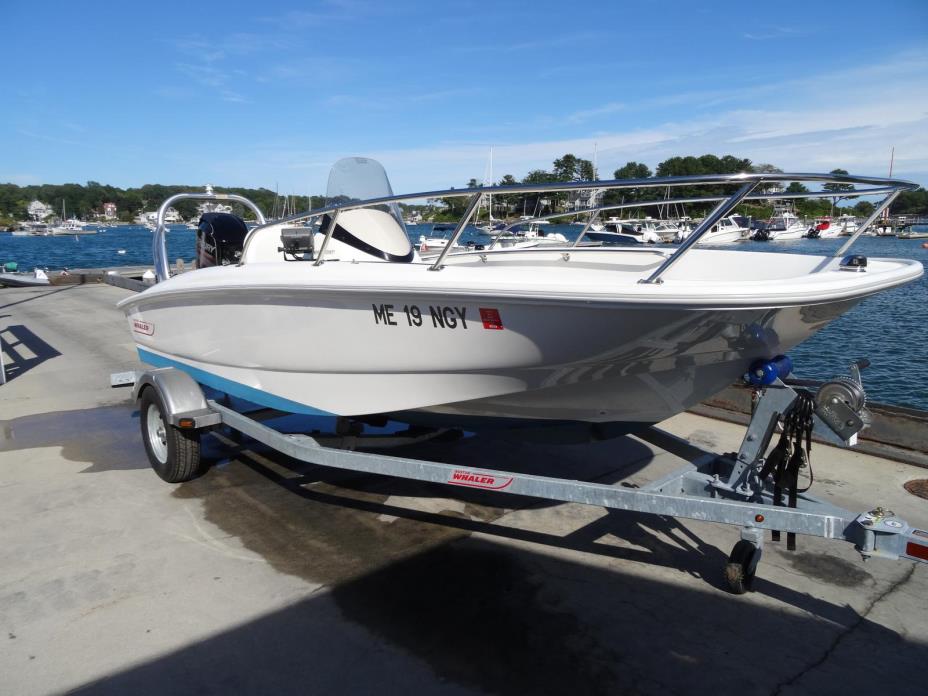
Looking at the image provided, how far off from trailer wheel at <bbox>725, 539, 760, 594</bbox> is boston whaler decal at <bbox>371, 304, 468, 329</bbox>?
1.66m

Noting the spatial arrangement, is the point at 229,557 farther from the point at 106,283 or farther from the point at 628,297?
the point at 106,283

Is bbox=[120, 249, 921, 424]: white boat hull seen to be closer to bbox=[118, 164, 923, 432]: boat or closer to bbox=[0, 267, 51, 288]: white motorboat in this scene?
bbox=[118, 164, 923, 432]: boat

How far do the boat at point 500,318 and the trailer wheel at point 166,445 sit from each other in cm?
39

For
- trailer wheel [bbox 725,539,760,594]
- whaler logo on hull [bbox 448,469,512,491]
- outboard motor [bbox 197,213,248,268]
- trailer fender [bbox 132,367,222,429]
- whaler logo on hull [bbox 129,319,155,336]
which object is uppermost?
outboard motor [bbox 197,213,248,268]

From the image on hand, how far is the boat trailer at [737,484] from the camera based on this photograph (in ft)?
8.67

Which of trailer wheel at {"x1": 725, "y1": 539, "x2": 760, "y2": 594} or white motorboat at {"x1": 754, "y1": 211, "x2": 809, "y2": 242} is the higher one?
white motorboat at {"x1": 754, "y1": 211, "x2": 809, "y2": 242}

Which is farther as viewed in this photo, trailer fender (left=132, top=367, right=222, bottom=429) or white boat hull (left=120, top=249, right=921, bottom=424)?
trailer fender (left=132, top=367, right=222, bottom=429)

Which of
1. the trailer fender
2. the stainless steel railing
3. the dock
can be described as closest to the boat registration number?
the stainless steel railing

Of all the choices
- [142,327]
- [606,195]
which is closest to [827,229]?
[606,195]

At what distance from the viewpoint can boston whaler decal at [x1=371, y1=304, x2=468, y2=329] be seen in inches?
120

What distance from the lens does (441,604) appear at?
10.2 ft

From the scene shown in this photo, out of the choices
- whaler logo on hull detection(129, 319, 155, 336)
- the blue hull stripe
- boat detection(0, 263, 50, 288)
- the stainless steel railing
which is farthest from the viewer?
boat detection(0, 263, 50, 288)

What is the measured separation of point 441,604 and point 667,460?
2.48 meters

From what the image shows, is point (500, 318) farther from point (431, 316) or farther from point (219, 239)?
point (219, 239)
